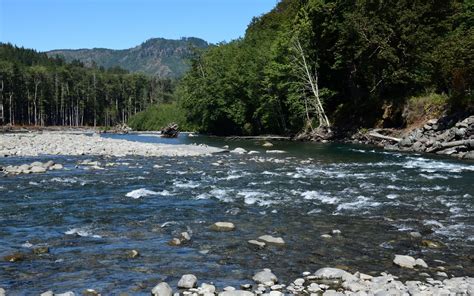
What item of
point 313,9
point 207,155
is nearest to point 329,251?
point 207,155

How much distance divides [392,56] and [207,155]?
2419 centimetres

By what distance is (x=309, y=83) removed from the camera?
2207 inches

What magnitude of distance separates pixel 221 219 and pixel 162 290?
6158 millimetres

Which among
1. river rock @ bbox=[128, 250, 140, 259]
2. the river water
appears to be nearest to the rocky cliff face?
the river water

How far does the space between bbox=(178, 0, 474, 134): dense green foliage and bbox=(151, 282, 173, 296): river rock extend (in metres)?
36.2

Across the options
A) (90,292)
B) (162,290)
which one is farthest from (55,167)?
(162,290)

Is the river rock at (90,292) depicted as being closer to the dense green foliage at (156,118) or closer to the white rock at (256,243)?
the white rock at (256,243)

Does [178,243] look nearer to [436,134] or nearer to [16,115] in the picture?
[436,134]

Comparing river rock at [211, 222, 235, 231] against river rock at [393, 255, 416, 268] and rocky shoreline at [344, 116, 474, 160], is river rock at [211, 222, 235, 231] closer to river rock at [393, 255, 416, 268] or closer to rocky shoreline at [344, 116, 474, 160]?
river rock at [393, 255, 416, 268]

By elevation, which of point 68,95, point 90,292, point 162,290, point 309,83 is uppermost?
point 68,95

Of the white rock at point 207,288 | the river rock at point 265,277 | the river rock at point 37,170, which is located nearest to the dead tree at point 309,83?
the river rock at point 37,170

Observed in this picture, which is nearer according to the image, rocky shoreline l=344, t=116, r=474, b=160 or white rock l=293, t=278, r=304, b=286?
white rock l=293, t=278, r=304, b=286

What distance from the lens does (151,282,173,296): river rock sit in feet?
27.0

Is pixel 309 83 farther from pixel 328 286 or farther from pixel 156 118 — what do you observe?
pixel 156 118
